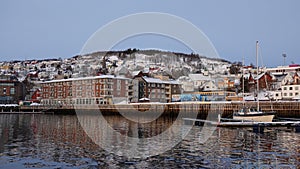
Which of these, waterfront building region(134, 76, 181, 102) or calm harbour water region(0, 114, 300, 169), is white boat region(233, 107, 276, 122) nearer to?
calm harbour water region(0, 114, 300, 169)

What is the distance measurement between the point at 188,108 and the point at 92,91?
33.8 meters

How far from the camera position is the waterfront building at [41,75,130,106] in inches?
3548

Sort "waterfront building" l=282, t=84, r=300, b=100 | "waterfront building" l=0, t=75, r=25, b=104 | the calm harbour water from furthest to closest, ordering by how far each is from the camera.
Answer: "waterfront building" l=0, t=75, r=25, b=104
"waterfront building" l=282, t=84, r=300, b=100
the calm harbour water

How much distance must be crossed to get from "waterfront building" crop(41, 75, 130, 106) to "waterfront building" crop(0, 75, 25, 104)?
1968 centimetres

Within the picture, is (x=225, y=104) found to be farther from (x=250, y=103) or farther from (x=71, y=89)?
(x=71, y=89)

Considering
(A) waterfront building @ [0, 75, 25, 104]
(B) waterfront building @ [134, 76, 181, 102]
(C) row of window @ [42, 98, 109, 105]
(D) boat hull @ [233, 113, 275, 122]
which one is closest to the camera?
(D) boat hull @ [233, 113, 275, 122]

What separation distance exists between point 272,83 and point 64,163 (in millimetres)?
92795

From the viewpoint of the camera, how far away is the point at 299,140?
26.8 m

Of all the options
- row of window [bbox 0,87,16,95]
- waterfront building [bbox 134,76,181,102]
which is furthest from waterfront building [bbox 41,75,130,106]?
row of window [bbox 0,87,16,95]

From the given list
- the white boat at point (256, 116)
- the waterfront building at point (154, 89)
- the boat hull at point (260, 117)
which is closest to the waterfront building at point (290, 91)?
the waterfront building at point (154, 89)

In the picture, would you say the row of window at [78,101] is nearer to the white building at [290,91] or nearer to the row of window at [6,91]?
the row of window at [6,91]

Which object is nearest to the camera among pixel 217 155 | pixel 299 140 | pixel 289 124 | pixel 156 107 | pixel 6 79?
pixel 217 155

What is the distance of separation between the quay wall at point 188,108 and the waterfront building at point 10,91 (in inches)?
811

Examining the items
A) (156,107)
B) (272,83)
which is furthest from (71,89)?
(272,83)
